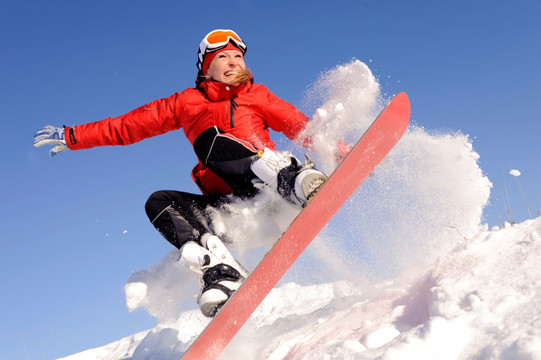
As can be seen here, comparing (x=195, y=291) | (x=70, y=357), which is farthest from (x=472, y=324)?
(x=70, y=357)

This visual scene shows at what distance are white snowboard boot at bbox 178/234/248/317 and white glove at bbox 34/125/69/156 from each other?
1.53 metres

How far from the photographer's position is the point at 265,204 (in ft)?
11.5

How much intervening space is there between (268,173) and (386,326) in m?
1.34

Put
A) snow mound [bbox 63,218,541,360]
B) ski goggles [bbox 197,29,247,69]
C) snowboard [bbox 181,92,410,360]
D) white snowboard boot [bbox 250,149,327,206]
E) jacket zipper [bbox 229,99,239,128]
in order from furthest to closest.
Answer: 1. ski goggles [bbox 197,29,247,69]
2. jacket zipper [bbox 229,99,239,128]
3. white snowboard boot [bbox 250,149,327,206]
4. snowboard [bbox 181,92,410,360]
5. snow mound [bbox 63,218,541,360]

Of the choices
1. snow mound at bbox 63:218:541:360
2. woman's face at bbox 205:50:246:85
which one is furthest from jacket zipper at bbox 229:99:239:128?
snow mound at bbox 63:218:541:360

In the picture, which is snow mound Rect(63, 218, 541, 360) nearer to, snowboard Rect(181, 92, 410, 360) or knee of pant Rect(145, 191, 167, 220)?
snowboard Rect(181, 92, 410, 360)

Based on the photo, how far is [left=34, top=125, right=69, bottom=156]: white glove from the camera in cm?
362

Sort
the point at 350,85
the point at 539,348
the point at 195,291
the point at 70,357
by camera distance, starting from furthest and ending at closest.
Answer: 1. the point at 70,357
2. the point at 195,291
3. the point at 350,85
4. the point at 539,348

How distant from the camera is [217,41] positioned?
3.73 metres

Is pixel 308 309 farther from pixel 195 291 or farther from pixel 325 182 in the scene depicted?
pixel 325 182

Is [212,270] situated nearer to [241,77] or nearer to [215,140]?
[215,140]

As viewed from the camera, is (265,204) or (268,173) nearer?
(268,173)

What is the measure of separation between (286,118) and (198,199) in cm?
100

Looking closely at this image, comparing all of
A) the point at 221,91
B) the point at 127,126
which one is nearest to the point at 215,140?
the point at 221,91
